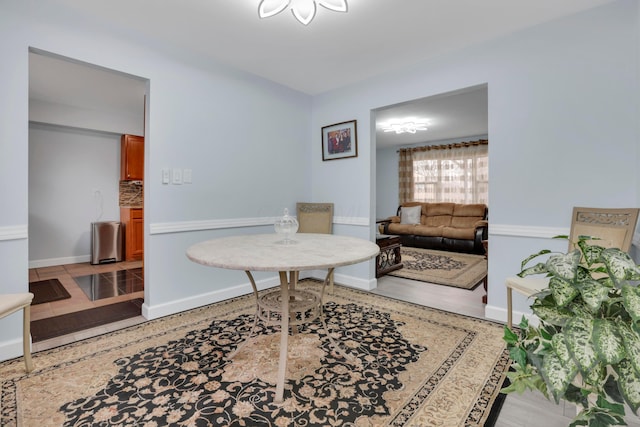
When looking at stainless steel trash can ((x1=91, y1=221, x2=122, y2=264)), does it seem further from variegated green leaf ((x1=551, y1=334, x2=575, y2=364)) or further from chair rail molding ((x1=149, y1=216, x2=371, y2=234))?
variegated green leaf ((x1=551, y1=334, x2=575, y2=364))

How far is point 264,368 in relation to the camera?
1.85 metres

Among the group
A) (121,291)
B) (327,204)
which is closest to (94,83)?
(121,291)

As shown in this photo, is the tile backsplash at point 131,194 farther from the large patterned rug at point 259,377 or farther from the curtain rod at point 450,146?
the curtain rod at point 450,146

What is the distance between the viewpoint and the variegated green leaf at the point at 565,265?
914 millimetres

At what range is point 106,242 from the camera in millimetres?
4879

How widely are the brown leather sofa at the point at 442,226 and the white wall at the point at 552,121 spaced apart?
131 inches

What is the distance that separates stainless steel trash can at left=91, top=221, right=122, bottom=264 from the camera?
4.79 meters

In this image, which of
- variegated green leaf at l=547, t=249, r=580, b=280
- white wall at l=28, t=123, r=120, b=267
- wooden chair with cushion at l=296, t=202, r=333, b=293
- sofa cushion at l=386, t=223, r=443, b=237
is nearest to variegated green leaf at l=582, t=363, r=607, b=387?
variegated green leaf at l=547, t=249, r=580, b=280

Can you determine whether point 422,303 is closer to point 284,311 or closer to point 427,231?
point 284,311

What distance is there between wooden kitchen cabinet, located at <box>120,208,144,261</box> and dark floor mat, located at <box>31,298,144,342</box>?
2365 mm

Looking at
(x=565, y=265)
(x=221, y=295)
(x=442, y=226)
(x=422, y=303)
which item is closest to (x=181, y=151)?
(x=221, y=295)

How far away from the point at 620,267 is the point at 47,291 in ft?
15.2

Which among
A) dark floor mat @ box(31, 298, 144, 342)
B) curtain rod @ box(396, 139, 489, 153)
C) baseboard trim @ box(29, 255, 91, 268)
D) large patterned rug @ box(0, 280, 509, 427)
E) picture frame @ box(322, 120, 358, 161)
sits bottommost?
large patterned rug @ box(0, 280, 509, 427)

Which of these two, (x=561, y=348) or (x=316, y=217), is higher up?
(x=316, y=217)
